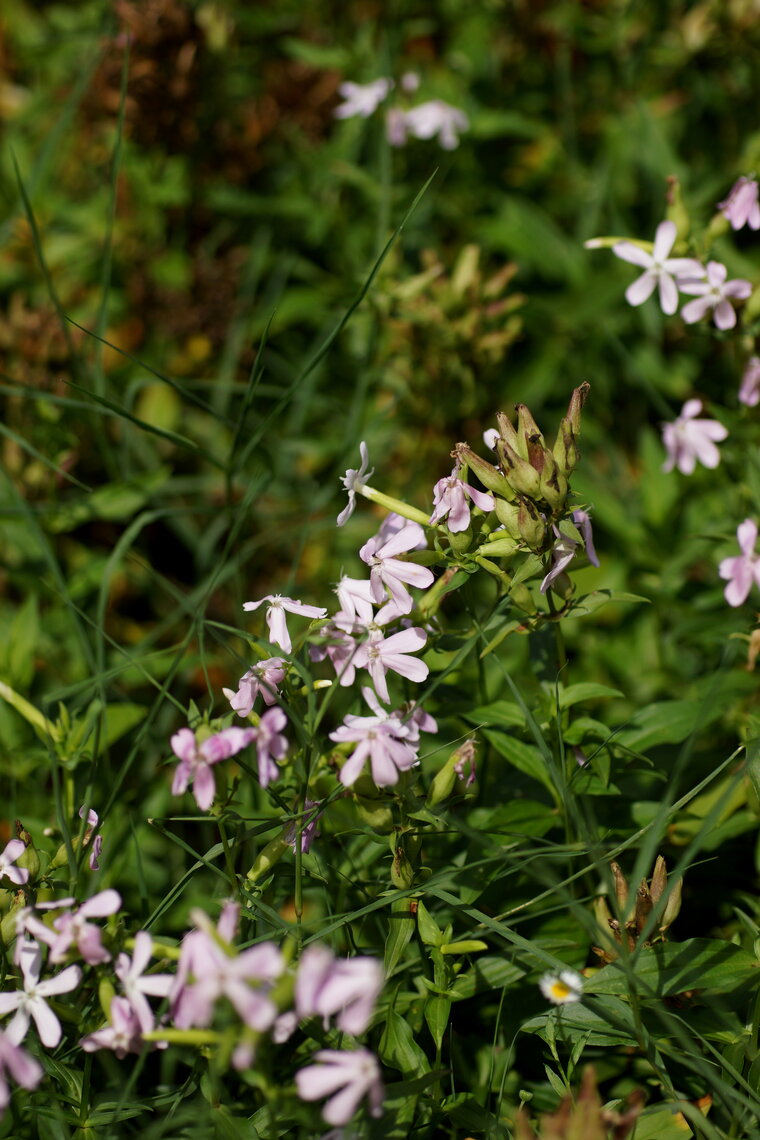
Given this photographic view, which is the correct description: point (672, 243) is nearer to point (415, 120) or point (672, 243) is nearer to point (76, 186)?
point (415, 120)

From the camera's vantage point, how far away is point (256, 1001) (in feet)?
3.33

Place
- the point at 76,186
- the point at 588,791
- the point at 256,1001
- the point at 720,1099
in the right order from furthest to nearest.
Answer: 1. the point at 76,186
2. the point at 588,791
3. the point at 720,1099
4. the point at 256,1001

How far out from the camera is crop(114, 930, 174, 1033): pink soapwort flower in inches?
50.3

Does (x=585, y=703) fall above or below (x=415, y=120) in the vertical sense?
below

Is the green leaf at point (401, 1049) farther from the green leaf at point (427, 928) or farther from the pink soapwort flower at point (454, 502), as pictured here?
the pink soapwort flower at point (454, 502)

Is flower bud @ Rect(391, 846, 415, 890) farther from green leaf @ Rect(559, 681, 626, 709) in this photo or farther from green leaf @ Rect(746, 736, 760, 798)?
green leaf @ Rect(746, 736, 760, 798)

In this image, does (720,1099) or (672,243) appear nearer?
(720,1099)

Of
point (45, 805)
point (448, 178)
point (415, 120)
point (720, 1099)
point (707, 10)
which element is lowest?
point (45, 805)

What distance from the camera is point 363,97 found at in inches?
123

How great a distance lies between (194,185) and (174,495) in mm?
1097

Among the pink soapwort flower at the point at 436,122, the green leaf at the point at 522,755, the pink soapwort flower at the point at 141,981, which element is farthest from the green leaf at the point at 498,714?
the pink soapwort flower at the point at 436,122

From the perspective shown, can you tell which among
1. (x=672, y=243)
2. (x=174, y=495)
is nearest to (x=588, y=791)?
(x=672, y=243)

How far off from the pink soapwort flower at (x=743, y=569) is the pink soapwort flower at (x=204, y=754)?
2.76ft

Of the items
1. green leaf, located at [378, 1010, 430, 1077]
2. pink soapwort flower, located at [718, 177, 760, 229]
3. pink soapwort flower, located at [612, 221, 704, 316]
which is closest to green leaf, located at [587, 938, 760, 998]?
green leaf, located at [378, 1010, 430, 1077]
